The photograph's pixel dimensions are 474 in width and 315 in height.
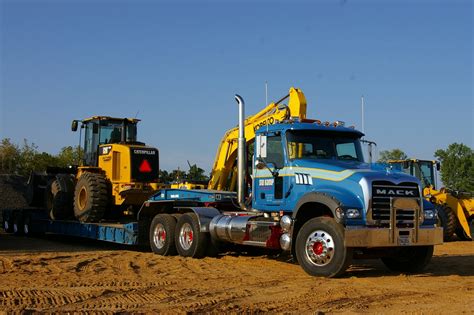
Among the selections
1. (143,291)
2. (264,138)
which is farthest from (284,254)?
(143,291)

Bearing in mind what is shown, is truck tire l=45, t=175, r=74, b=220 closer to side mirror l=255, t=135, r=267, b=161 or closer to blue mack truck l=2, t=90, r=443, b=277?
blue mack truck l=2, t=90, r=443, b=277

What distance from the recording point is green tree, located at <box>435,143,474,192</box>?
68.7m

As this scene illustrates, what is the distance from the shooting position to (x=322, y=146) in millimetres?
12609

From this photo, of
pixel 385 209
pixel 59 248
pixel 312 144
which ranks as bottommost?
pixel 59 248

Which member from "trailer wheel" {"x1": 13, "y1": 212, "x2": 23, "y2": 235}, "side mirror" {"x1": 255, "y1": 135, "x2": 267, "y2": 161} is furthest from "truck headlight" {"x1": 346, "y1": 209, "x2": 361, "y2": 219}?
"trailer wheel" {"x1": 13, "y1": 212, "x2": 23, "y2": 235}

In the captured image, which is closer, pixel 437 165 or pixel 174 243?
pixel 174 243

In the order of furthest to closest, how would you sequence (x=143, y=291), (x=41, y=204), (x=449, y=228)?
1. (x=41, y=204)
2. (x=449, y=228)
3. (x=143, y=291)

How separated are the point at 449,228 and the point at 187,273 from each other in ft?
41.4

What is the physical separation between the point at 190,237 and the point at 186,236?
176 mm

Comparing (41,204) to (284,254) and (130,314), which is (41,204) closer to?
(284,254)

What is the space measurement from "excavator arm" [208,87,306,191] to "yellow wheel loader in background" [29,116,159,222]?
2.36 m

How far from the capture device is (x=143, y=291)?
9250 mm

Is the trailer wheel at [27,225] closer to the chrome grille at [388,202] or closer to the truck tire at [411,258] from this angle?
the truck tire at [411,258]

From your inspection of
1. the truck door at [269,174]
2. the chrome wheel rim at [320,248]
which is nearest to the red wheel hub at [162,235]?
the truck door at [269,174]
